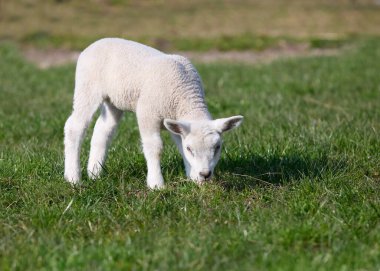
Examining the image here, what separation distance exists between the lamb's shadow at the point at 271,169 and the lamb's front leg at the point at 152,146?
0.54 m

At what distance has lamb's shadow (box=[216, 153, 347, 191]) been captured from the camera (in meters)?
6.05

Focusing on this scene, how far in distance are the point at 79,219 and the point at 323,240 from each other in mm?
1637

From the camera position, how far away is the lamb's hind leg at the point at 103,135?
6551mm

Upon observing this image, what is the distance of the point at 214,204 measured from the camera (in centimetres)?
544

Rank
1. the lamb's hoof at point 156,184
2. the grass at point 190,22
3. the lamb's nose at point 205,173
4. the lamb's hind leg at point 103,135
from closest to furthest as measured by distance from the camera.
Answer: the lamb's nose at point 205,173
the lamb's hoof at point 156,184
the lamb's hind leg at point 103,135
the grass at point 190,22

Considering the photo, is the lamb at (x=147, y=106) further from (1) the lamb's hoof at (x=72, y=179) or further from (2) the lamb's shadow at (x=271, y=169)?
(2) the lamb's shadow at (x=271, y=169)

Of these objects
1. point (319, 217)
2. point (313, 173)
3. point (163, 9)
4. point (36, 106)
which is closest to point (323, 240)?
point (319, 217)

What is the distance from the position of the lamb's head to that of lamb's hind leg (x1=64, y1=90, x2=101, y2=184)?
1023 mm

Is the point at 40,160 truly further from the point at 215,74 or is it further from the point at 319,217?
the point at 215,74

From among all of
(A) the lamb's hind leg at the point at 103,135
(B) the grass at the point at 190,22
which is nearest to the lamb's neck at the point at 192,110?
(A) the lamb's hind leg at the point at 103,135

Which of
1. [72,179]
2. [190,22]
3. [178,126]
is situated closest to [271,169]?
[178,126]

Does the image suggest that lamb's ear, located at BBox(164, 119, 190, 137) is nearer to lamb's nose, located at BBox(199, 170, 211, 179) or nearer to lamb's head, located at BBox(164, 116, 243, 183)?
lamb's head, located at BBox(164, 116, 243, 183)

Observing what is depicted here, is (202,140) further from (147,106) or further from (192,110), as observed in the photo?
(147,106)

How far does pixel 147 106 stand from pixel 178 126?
17.6 inches
